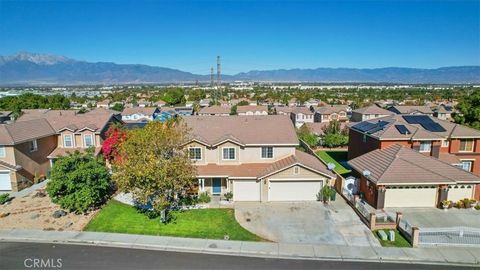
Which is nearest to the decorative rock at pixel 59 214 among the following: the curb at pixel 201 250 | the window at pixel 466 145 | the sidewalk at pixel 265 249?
the sidewalk at pixel 265 249

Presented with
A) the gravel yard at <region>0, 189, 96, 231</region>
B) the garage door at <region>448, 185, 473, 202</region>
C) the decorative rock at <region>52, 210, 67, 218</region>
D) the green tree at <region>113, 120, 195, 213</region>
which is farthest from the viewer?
the garage door at <region>448, 185, 473, 202</region>

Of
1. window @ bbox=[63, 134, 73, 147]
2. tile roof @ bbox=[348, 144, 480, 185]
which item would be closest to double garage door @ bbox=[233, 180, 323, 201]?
tile roof @ bbox=[348, 144, 480, 185]

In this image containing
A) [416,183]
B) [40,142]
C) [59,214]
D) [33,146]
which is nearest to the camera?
[59,214]

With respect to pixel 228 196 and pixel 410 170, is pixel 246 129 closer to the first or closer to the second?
pixel 228 196

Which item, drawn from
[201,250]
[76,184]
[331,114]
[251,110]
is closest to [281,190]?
[201,250]

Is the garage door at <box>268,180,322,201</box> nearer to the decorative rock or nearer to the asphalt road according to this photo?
the asphalt road

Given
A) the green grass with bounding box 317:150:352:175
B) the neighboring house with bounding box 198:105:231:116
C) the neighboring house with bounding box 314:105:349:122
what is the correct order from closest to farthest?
the green grass with bounding box 317:150:352:175 → the neighboring house with bounding box 198:105:231:116 → the neighboring house with bounding box 314:105:349:122

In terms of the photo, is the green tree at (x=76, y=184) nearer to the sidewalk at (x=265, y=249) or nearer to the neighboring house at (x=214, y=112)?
the sidewalk at (x=265, y=249)
